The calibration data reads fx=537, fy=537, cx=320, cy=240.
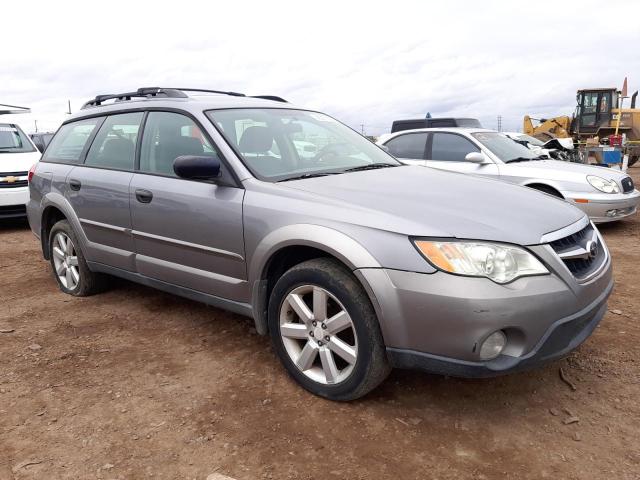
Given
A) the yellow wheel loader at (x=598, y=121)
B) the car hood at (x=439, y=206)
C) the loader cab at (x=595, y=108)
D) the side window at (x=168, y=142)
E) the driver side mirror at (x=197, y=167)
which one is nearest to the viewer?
the car hood at (x=439, y=206)

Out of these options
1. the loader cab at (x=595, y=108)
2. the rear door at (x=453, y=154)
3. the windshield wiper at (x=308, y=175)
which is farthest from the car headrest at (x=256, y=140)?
the loader cab at (x=595, y=108)

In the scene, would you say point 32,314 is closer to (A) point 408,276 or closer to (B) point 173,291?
(B) point 173,291

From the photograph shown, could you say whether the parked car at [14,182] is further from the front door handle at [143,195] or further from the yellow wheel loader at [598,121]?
the yellow wheel loader at [598,121]

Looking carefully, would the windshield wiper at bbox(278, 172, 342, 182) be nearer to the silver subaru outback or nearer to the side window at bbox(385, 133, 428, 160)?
the silver subaru outback

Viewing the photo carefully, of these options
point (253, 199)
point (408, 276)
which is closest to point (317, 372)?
point (408, 276)

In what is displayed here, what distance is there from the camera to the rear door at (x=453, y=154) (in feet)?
23.9

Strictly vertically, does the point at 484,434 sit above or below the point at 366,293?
below

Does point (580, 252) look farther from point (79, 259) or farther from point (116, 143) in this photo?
point (79, 259)

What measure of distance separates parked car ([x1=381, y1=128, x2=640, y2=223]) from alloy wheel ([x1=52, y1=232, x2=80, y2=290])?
4595mm

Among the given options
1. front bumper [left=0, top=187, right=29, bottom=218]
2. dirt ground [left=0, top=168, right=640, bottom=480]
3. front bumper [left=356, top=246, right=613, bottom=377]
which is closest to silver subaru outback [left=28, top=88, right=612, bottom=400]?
front bumper [left=356, top=246, right=613, bottom=377]

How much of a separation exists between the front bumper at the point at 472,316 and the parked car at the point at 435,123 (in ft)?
32.7

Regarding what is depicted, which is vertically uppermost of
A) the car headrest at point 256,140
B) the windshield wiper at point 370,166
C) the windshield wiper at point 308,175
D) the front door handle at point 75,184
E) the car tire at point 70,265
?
the car headrest at point 256,140

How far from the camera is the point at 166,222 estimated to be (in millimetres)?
3453

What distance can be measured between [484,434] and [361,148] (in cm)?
219
